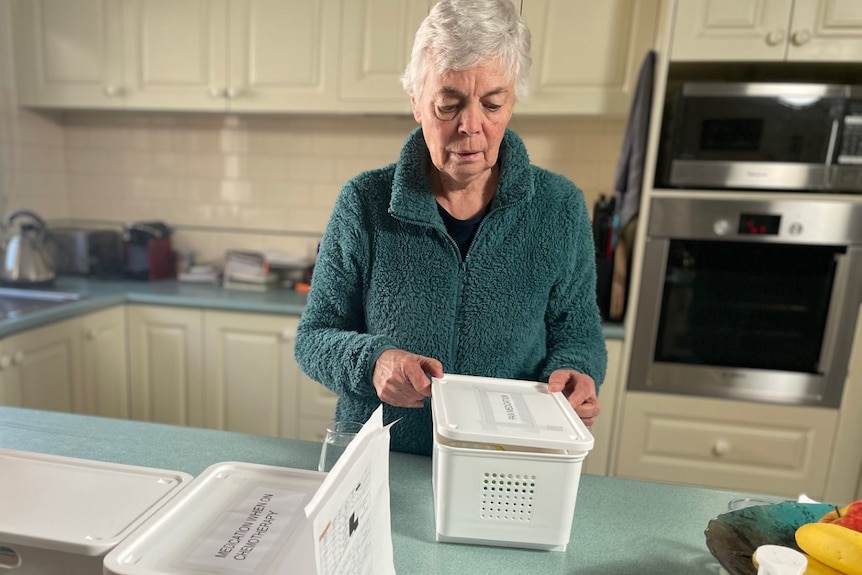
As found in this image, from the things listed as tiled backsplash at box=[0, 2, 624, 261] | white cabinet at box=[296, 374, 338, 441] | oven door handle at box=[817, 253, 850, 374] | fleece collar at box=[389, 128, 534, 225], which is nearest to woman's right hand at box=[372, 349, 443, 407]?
fleece collar at box=[389, 128, 534, 225]

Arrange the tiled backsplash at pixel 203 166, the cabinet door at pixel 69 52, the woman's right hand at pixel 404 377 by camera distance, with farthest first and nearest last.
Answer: the tiled backsplash at pixel 203 166 < the cabinet door at pixel 69 52 < the woman's right hand at pixel 404 377

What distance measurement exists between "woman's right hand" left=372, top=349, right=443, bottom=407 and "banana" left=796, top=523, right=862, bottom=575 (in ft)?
1.48

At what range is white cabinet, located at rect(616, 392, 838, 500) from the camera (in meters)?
1.77

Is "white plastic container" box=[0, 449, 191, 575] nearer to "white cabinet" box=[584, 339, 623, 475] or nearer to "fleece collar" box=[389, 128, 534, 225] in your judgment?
"fleece collar" box=[389, 128, 534, 225]

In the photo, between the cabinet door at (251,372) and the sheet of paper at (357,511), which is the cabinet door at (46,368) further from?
the sheet of paper at (357,511)

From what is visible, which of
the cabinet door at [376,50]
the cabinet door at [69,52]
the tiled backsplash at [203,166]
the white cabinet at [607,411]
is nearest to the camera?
the white cabinet at [607,411]

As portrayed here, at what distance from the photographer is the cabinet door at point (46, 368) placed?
5.64ft

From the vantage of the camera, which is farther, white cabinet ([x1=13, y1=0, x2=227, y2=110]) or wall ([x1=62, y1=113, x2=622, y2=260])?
wall ([x1=62, y1=113, x2=622, y2=260])

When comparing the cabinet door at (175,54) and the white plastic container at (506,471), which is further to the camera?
the cabinet door at (175,54)

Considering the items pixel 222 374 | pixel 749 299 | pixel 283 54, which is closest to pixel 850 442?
pixel 749 299

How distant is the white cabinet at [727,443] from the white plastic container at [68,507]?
5.06 feet

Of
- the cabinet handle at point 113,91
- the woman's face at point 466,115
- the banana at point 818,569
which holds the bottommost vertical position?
the banana at point 818,569

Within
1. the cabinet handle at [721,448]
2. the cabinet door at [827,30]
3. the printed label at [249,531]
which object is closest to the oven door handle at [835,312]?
the cabinet handle at [721,448]

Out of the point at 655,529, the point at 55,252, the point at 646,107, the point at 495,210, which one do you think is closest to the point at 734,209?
the point at 646,107
